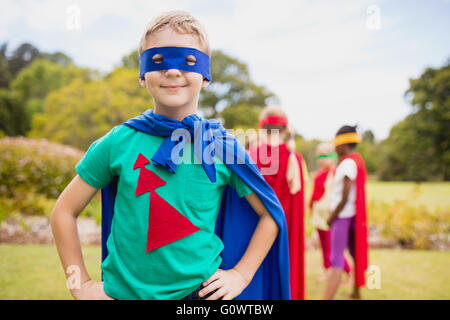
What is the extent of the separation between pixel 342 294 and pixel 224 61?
20.5m

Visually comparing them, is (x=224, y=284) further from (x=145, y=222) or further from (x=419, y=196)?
(x=419, y=196)

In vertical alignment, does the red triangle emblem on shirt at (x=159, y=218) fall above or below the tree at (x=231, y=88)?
below

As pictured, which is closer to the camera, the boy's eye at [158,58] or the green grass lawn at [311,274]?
the boy's eye at [158,58]

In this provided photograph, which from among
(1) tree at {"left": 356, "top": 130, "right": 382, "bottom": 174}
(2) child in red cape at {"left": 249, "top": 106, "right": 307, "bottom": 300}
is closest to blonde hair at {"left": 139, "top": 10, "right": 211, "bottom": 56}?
(2) child in red cape at {"left": 249, "top": 106, "right": 307, "bottom": 300}

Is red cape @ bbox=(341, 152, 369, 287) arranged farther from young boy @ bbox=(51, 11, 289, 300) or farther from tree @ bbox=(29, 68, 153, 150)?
tree @ bbox=(29, 68, 153, 150)

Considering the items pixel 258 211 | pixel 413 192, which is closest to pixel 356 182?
pixel 258 211

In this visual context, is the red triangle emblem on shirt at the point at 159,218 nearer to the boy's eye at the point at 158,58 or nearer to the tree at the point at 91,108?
the boy's eye at the point at 158,58

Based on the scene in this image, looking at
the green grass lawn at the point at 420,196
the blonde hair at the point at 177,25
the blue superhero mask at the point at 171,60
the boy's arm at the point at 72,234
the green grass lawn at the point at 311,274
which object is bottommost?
the green grass lawn at the point at 311,274

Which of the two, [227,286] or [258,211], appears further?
[258,211]

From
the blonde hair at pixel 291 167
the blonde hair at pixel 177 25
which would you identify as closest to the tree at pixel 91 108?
the blonde hair at pixel 291 167

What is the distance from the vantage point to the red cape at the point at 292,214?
3223 mm

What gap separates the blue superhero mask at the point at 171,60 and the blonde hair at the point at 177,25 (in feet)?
0.24

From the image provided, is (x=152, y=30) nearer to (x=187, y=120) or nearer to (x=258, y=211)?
(x=187, y=120)

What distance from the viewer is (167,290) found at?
1252mm
